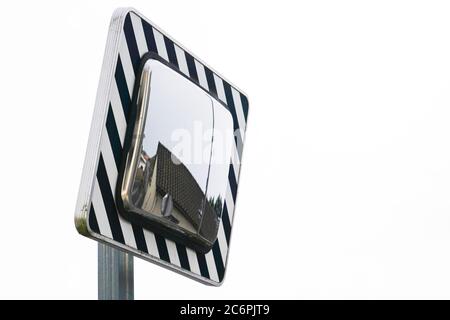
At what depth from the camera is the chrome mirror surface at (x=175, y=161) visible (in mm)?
2867

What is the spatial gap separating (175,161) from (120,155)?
0.24 metres

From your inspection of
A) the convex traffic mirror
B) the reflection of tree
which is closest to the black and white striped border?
the convex traffic mirror

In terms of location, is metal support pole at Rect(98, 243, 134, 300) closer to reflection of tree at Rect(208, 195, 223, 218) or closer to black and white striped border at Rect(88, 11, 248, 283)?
black and white striped border at Rect(88, 11, 248, 283)

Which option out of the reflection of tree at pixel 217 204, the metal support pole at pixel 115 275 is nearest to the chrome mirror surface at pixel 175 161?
the reflection of tree at pixel 217 204

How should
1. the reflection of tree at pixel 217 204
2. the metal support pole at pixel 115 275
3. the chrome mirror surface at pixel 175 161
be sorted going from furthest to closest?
the reflection of tree at pixel 217 204 < the metal support pole at pixel 115 275 < the chrome mirror surface at pixel 175 161

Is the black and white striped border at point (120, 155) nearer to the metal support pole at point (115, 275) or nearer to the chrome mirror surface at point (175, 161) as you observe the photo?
the chrome mirror surface at point (175, 161)

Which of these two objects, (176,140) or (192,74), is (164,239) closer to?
(176,140)

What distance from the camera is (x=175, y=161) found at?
119 inches

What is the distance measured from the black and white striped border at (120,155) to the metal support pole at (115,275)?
0.16 metres

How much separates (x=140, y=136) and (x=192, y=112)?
0.29 m

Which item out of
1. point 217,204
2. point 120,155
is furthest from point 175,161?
point 217,204

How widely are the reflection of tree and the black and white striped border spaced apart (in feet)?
0.40

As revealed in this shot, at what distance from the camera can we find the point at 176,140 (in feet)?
9.84

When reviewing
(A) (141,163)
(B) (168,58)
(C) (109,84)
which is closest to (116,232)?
(A) (141,163)
